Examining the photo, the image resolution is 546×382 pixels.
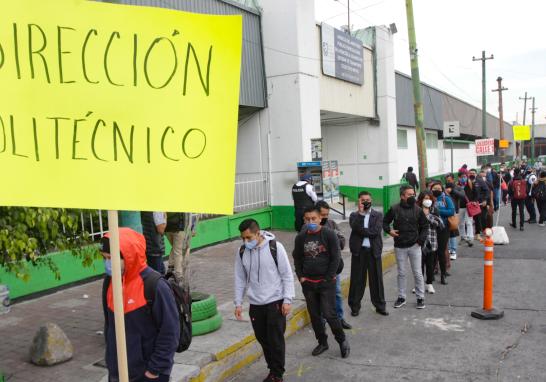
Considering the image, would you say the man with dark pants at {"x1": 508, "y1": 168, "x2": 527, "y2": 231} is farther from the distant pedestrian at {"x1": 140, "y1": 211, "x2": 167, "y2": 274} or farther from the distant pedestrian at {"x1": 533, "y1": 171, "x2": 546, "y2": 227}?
the distant pedestrian at {"x1": 140, "y1": 211, "x2": 167, "y2": 274}

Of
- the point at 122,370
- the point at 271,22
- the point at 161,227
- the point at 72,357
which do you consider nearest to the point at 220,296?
the point at 161,227

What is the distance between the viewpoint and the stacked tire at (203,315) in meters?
5.19

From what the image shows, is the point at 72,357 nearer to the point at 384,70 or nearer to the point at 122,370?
the point at 122,370

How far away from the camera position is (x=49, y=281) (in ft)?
23.5

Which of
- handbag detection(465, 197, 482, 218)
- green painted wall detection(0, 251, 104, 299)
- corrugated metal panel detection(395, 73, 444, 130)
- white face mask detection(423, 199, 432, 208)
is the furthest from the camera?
corrugated metal panel detection(395, 73, 444, 130)

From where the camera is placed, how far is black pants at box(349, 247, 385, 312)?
21.4 feet

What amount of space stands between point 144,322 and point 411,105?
2191 cm

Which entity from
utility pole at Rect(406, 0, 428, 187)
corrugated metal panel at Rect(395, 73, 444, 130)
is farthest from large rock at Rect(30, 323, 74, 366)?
Result: corrugated metal panel at Rect(395, 73, 444, 130)

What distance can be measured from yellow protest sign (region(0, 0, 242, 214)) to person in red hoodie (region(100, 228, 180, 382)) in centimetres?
55

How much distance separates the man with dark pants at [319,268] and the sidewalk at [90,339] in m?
0.81

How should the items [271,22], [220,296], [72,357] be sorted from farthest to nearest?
[271,22] < [220,296] < [72,357]

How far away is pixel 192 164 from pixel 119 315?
0.85 m

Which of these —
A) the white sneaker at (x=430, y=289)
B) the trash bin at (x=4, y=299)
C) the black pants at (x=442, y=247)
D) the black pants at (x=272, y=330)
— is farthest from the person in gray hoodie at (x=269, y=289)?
the black pants at (x=442, y=247)

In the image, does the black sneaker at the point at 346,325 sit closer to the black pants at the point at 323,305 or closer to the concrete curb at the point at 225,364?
the concrete curb at the point at 225,364
